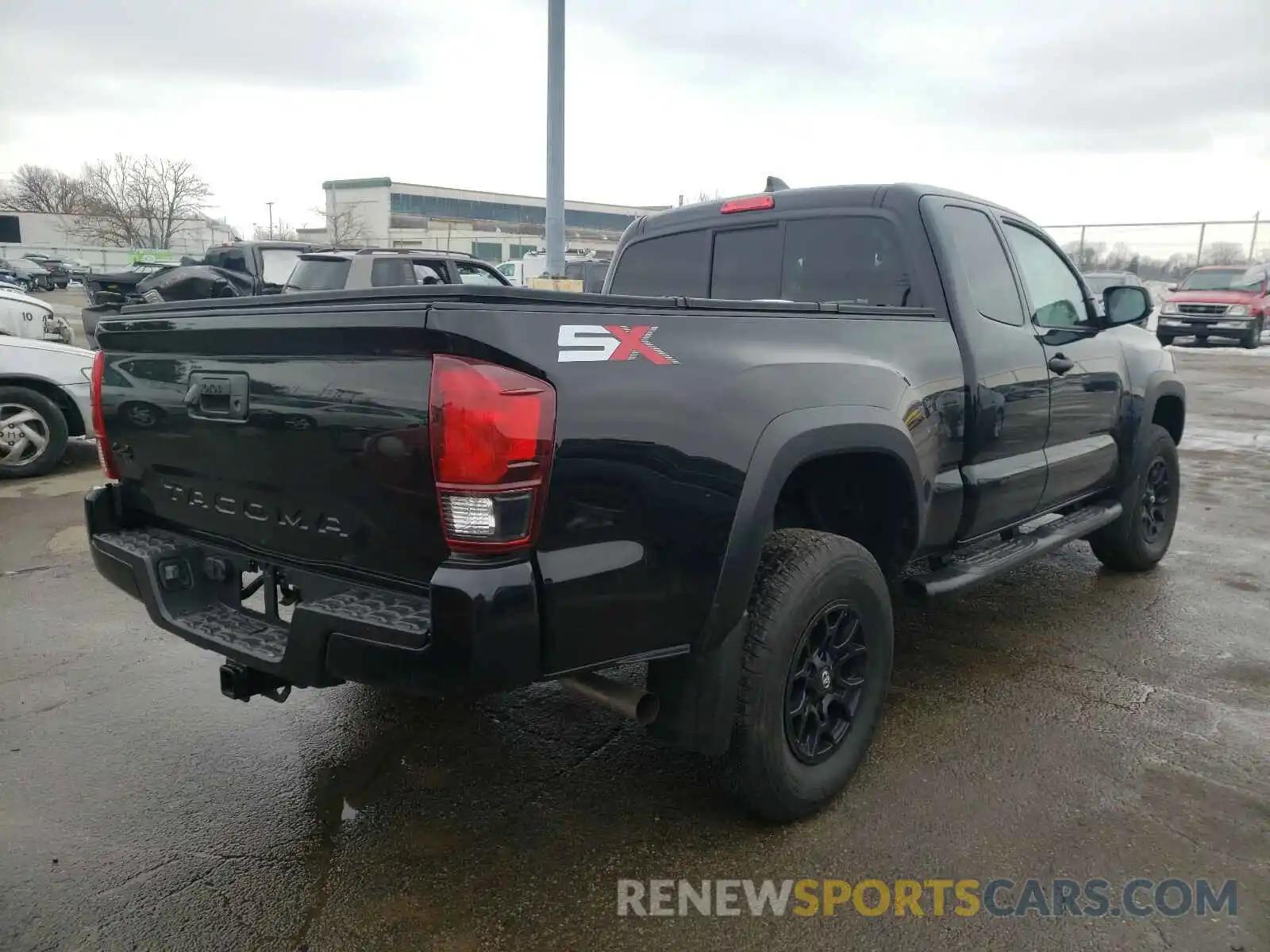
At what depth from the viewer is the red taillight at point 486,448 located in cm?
192

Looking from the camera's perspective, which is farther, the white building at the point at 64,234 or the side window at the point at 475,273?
the white building at the point at 64,234

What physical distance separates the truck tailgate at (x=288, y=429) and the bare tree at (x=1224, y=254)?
99.7 feet

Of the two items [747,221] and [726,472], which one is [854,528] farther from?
[747,221]

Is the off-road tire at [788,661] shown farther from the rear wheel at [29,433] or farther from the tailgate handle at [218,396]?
the rear wheel at [29,433]

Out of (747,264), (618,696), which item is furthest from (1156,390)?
(618,696)

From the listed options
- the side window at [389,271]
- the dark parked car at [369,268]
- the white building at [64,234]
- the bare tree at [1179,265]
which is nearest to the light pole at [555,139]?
the dark parked car at [369,268]

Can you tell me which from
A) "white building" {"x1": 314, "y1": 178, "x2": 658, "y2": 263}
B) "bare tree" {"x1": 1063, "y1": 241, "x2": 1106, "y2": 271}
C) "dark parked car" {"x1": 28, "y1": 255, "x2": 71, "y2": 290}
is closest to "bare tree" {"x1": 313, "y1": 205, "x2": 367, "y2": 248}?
"white building" {"x1": 314, "y1": 178, "x2": 658, "y2": 263}

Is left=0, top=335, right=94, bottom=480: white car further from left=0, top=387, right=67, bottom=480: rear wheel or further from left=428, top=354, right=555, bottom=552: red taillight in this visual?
left=428, top=354, right=555, bottom=552: red taillight

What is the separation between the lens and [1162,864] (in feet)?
8.34

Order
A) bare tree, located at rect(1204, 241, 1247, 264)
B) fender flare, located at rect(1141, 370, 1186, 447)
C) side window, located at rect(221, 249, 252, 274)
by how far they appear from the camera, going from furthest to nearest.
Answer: bare tree, located at rect(1204, 241, 1247, 264) < side window, located at rect(221, 249, 252, 274) < fender flare, located at rect(1141, 370, 1186, 447)

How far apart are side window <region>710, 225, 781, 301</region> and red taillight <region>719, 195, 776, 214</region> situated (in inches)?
3.5

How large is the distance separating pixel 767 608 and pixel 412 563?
1.00m

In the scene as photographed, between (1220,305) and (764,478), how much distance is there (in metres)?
23.6

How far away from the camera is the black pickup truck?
1965mm
